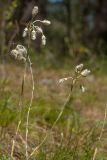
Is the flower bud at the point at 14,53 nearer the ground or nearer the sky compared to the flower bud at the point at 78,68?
nearer the sky

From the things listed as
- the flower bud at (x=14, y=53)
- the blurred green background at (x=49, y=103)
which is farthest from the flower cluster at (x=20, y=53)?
the blurred green background at (x=49, y=103)

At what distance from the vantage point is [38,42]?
10023 millimetres

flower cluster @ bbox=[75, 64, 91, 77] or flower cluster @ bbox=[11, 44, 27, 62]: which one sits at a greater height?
flower cluster @ bbox=[11, 44, 27, 62]

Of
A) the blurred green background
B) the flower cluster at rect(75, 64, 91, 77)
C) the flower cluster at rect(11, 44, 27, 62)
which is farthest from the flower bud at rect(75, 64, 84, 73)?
the blurred green background

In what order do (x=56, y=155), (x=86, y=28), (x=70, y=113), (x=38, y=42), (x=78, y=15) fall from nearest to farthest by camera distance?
1. (x=56, y=155)
2. (x=70, y=113)
3. (x=38, y=42)
4. (x=86, y=28)
5. (x=78, y=15)

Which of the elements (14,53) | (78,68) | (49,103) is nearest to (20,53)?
(14,53)

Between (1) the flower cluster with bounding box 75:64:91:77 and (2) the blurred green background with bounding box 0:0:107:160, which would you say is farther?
(2) the blurred green background with bounding box 0:0:107:160

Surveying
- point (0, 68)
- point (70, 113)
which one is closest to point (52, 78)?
point (0, 68)

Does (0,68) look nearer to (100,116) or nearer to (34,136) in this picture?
(100,116)

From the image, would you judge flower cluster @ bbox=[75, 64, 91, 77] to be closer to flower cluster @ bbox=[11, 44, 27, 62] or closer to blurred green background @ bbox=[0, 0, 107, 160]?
flower cluster @ bbox=[11, 44, 27, 62]

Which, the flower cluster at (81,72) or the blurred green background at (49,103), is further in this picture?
the blurred green background at (49,103)

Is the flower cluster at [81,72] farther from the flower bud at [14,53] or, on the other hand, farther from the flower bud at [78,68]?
the flower bud at [14,53]

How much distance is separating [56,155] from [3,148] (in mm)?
377

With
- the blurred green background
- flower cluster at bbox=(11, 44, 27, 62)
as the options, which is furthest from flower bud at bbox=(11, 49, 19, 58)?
the blurred green background
